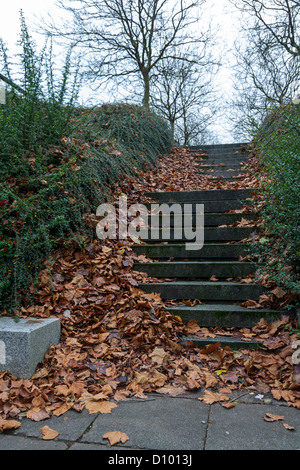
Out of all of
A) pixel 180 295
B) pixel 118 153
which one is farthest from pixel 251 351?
pixel 118 153

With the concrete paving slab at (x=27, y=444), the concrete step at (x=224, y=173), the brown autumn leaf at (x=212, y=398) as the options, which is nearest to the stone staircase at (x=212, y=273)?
the brown autumn leaf at (x=212, y=398)

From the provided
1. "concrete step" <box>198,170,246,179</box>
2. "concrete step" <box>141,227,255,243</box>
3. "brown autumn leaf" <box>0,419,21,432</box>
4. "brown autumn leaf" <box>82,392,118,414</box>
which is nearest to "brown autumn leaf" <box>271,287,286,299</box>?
"concrete step" <box>141,227,255,243</box>

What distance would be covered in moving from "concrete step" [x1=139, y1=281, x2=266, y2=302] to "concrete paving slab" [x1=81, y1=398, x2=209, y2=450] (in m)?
1.27

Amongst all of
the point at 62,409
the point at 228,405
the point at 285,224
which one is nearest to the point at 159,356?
the point at 228,405

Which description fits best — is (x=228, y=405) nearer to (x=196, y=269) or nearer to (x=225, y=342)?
(x=225, y=342)

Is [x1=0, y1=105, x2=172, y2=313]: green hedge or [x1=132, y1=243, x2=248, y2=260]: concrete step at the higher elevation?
[x1=0, y1=105, x2=172, y2=313]: green hedge

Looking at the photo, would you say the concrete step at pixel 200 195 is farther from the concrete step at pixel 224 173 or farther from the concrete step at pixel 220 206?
the concrete step at pixel 224 173

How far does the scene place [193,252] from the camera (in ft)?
12.4

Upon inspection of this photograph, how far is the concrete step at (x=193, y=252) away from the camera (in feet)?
12.0

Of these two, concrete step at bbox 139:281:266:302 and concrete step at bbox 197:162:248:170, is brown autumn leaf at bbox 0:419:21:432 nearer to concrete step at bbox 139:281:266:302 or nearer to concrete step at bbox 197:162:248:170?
concrete step at bbox 139:281:266:302

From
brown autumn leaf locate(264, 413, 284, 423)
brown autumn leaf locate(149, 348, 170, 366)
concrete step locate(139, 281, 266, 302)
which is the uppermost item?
concrete step locate(139, 281, 266, 302)

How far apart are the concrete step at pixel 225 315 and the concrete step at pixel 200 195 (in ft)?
6.92

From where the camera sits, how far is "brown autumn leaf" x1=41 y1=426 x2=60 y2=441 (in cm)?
176

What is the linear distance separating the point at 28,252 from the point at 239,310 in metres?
1.96
